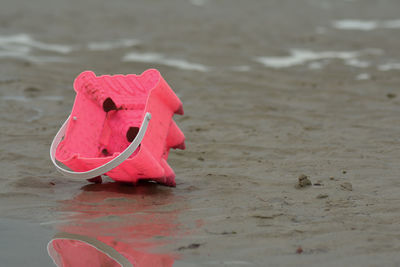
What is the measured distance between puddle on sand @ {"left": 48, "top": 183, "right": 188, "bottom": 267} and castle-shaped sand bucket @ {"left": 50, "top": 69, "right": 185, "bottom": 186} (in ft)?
0.44

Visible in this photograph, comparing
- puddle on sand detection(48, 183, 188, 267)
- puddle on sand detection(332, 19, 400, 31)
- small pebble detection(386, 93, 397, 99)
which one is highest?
puddle on sand detection(332, 19, 400, 31)

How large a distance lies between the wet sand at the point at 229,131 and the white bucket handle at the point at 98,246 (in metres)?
0.06

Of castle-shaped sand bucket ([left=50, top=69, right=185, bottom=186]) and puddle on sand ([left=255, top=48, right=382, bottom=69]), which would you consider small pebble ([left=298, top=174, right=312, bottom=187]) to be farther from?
puddle on sand ([left=255, top=48, right=382, bottom=69])

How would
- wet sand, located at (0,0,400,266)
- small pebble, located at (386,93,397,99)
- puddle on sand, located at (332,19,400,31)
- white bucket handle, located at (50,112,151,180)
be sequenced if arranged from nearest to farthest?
wet sand, located at (0,0,400,266) → white bucket handle, located at (50,112,151,180) → small pebble, located at (386,93,397,99) → puddle on sand, located at (332,19,400,31)

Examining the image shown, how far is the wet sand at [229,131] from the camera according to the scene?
10.3 feet

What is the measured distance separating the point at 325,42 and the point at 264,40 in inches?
33.3

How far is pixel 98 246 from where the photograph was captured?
3.09m

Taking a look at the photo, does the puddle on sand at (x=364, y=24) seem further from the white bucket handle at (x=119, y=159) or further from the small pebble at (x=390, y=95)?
the white bucket handle at (x=119, y=159)

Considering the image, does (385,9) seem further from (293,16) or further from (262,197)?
(262,197)

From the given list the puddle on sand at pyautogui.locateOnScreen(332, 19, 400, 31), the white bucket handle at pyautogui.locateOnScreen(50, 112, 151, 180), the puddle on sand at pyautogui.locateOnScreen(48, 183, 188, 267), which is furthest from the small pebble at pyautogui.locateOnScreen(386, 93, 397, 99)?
the puddle on sand at pyautogui.locateOnScreen(332, 19, 400, 31)

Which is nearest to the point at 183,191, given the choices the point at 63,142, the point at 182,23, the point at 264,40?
the point at 63,142

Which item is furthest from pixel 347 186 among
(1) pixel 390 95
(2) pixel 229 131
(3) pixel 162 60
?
(3) pixel 162 60

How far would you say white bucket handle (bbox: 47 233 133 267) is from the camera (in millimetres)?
2930

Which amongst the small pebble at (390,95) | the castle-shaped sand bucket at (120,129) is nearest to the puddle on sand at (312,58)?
the small pebble at (390,95)
